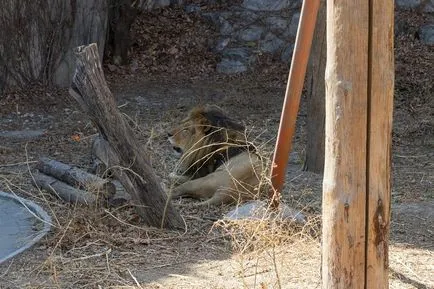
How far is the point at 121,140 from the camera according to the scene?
5668 mm

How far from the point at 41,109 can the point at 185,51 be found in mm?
Answer: 2924

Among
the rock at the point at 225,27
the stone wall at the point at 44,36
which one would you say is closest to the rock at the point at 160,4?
the rock at the point at 225,27

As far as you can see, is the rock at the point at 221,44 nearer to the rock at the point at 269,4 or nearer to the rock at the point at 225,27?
the rock at the point at 225,27

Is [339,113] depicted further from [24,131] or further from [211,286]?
[24,131]

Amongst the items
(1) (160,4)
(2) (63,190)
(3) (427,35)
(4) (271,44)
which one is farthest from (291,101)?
(1) (160,4)

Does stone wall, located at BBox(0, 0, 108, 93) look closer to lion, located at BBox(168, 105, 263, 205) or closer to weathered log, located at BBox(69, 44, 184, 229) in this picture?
lion, located at BBox(168, 105, 263, 205)

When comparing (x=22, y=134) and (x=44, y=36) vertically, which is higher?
(x=44, y=36)

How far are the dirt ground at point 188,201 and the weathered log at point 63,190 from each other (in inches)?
3.5

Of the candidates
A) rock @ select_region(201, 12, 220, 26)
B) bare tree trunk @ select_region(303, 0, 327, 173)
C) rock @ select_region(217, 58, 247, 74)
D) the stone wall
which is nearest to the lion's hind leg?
bare tree trunk @ select_region(303, 0, 327, 173)

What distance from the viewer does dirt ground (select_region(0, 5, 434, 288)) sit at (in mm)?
5059

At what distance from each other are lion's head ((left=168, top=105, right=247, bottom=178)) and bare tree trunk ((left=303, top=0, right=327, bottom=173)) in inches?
38.5

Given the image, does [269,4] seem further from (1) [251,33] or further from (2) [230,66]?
(2) [230,66]

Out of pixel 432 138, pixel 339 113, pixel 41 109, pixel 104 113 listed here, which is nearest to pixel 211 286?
pixel 104 113

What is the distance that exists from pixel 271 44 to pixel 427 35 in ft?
7.44
